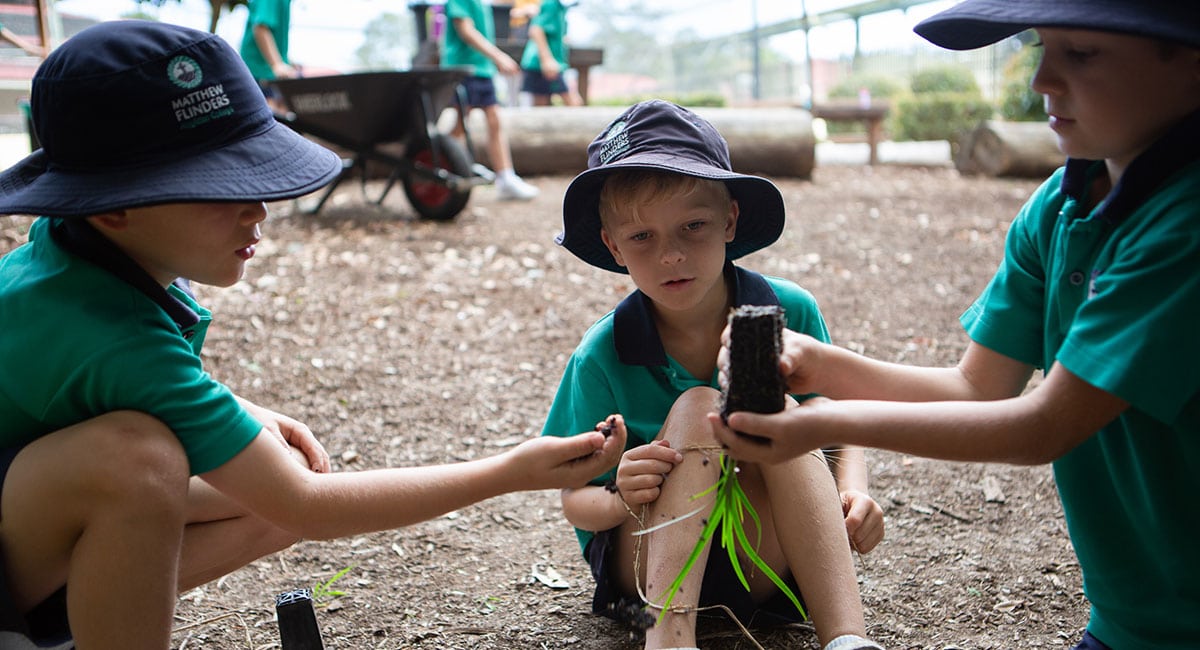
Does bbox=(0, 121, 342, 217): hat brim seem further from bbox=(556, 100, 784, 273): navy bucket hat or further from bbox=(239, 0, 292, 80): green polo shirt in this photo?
bbox=(239, 0, 292, 80): green polo shirt

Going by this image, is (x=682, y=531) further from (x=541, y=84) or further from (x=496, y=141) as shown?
(x=541, y=84)

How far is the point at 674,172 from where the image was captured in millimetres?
2068

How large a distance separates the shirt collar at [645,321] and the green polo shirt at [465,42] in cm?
600

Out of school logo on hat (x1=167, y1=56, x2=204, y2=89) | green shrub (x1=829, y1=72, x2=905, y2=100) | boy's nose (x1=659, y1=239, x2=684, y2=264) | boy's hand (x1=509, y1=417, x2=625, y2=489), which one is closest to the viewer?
school logo on hat (x1=167, y1=56, x2=204, y2=89)

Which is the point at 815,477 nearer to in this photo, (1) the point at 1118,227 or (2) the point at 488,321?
(1) the point at 1118,227

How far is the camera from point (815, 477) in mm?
1974

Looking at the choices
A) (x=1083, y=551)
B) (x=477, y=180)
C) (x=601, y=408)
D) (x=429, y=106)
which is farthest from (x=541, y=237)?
(x=1083, y=551)

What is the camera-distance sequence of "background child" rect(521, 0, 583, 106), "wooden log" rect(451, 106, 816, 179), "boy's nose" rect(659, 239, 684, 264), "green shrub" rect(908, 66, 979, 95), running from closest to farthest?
"boy's nose" rect(659, 239, 684, 264), "wooden log" rect(451, 106, 816, 179), "background child" rect(521, 0, 583, 106), "green shrub" rect(908, 66, 979, 95)

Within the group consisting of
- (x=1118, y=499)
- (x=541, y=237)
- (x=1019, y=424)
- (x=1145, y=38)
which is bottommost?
(x=541, y=237)

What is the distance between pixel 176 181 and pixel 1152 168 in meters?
1.63

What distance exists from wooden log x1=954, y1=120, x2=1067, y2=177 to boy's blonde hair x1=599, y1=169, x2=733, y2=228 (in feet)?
29.3

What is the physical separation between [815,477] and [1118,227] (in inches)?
29.4

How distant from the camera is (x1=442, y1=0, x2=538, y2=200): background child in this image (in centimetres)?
784

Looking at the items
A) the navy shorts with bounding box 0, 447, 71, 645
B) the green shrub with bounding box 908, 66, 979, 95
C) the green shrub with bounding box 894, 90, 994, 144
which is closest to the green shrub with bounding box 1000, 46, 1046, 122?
the green shrub with bounding box 894, 90, 994, 144
